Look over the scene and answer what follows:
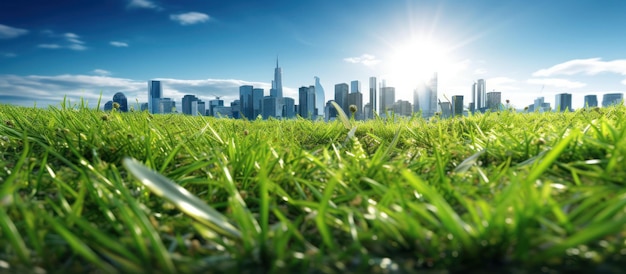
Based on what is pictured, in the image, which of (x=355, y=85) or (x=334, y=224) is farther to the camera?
(x=355, y=85)

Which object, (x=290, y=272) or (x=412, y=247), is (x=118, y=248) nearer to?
(x=290, y=272)

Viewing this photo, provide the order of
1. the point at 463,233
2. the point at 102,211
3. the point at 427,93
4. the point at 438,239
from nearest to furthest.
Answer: the point at 463,233 < the point at 438,239 < the point at 102,211 < the point at 427,93

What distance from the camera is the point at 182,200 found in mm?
1479

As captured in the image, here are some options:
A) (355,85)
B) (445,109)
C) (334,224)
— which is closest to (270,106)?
(355,85)

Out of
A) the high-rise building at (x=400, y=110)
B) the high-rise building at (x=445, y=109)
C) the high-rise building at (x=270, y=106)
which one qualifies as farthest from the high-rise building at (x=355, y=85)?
the high-rise building at (x=445, y=109)

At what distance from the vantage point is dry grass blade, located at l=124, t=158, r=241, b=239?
4.68ft

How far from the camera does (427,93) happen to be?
69125 mm

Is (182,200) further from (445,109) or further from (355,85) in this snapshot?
(355,85)

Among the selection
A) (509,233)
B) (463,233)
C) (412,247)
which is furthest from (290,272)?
(509,233)

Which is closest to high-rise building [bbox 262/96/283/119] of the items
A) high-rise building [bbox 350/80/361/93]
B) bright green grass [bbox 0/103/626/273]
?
high-rise building [bbox 350/80/361/93]

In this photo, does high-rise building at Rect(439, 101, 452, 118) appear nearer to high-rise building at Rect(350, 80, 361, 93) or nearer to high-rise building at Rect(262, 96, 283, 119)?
high-rise building at Rect(262, 96, 283, 119)

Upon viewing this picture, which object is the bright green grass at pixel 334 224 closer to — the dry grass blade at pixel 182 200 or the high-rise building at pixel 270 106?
the dry grass blade at pixel 182 200

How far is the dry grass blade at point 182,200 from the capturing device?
1.43 metres

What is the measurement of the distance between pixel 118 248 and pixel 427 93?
7085cm
